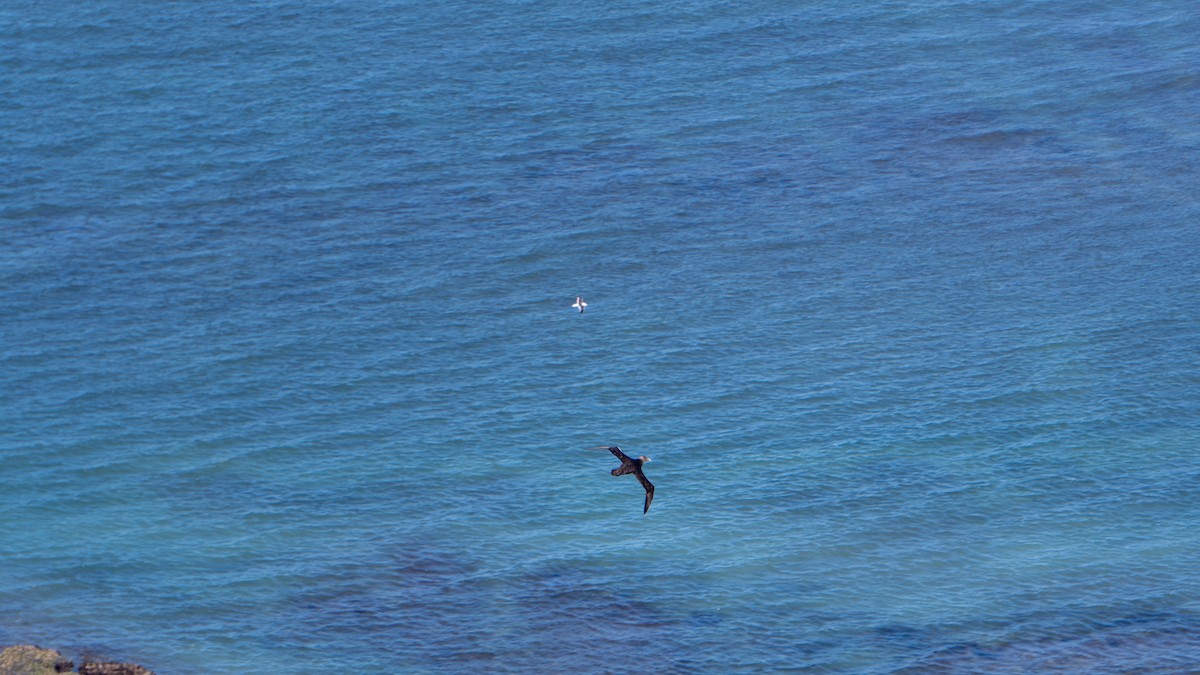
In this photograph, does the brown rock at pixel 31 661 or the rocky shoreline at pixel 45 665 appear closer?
the brown rock at pixel 31 661

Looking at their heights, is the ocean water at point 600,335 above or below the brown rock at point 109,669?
above

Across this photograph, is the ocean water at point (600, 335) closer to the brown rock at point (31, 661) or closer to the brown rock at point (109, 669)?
the brown rock at point (31, 661)

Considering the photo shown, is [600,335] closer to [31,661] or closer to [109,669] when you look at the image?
[109,669]

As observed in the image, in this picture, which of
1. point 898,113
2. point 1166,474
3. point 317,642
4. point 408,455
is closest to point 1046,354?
point 1166,474

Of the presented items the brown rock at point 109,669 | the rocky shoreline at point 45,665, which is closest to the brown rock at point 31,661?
the rocky shoreline at point 45,665

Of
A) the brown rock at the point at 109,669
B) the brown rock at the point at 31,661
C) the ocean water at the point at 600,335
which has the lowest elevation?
the brown rock at the point at 109,669

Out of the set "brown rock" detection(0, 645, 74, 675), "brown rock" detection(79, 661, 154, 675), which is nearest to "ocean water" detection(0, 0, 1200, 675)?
"brown rock" detection(0, 645, 74, 675)

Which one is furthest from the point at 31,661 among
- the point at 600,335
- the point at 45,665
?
the point at 600,335

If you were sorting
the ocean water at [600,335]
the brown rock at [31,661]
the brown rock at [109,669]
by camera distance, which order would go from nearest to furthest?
the brown rock at [31,661] < the brown rock at [109,669] < the ocean water at [600,335]
